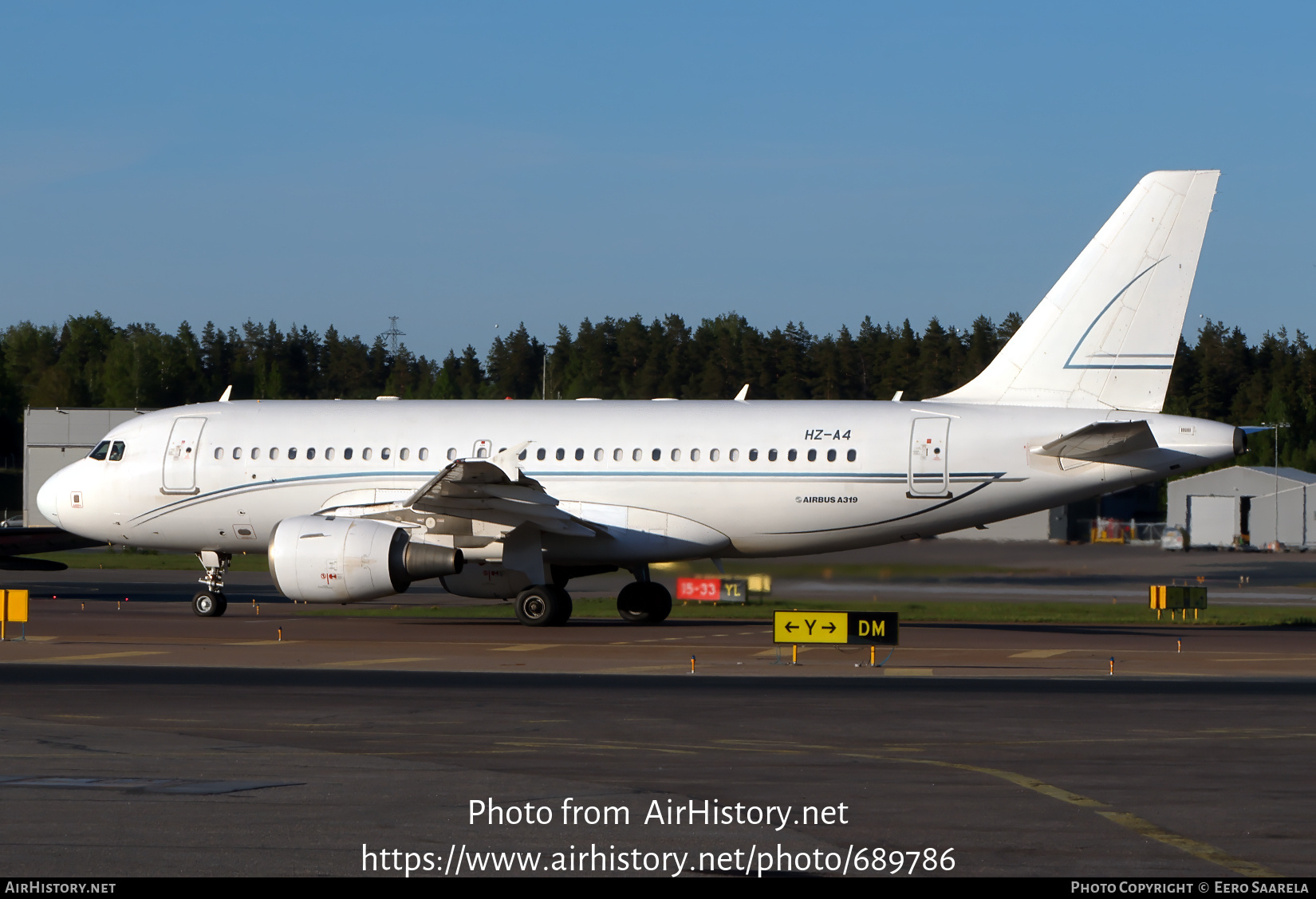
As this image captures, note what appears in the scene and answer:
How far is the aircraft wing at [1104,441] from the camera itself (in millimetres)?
24328

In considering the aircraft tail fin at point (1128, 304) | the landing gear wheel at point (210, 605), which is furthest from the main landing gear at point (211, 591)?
the aircraft tail fin at point (1128, 304)

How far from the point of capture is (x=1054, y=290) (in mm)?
26562

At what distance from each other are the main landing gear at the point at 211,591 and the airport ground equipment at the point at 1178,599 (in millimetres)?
18644

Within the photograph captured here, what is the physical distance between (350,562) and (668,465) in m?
6.05

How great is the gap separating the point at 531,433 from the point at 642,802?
729 inches

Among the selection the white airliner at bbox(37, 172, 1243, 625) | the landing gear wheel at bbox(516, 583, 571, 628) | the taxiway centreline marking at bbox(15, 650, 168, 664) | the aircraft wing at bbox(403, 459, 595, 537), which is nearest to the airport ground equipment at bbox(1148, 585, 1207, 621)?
the white airliner at bbox(37, 172, 1243, 625)

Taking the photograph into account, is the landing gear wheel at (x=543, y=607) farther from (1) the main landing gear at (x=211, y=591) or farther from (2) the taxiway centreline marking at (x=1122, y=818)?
(2) the taxiway centreline marking at (x=1122, y=818)

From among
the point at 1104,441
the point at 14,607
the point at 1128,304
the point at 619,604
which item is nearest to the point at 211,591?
the point at 14,607

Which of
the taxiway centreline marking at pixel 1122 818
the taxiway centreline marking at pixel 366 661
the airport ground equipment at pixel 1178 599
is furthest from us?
the airport ground equipment at pixel 1178 599

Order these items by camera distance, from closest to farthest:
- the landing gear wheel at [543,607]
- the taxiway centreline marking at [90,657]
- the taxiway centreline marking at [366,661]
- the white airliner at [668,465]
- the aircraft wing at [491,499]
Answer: the taxiway centreline marking at [366,661], the taxiway centreline marking at [90,657], the aircraft wing at [491,499], the white airliner at [668,465], the landing gear wheel at [543,607]

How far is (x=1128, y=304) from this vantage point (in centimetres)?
2600

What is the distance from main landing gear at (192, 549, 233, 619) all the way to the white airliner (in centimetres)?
6

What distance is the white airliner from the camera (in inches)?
1014

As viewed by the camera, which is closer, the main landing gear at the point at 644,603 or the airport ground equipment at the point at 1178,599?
the main landing gear at the point at 644,603
